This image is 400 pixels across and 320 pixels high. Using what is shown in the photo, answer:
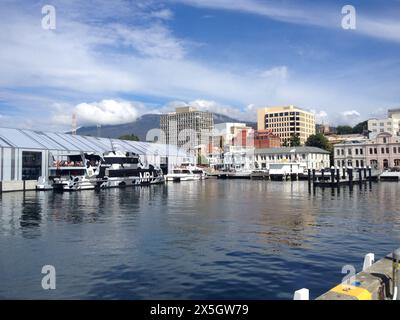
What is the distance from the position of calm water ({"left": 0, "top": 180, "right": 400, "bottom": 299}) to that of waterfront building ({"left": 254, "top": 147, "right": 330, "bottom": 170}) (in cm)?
11215

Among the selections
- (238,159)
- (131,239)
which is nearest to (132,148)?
(238,159)

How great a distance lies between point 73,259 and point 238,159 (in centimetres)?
15062

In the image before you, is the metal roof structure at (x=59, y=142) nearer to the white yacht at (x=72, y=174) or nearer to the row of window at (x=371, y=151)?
the white yacht at (x=72, y=174)

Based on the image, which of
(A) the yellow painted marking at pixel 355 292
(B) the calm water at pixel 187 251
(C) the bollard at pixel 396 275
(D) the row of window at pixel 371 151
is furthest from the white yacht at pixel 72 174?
(D) the row of window at pixel 371 151

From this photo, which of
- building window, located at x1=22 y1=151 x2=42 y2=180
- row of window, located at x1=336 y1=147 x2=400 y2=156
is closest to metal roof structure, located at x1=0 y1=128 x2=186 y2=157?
building window, located at x1=22 y1=151 x2=42 y2=180

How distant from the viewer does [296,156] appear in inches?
5965

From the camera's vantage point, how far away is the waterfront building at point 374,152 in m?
134

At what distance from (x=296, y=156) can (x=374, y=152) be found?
91.2 feet

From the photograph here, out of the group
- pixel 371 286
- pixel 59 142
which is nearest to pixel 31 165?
pixel 59 142

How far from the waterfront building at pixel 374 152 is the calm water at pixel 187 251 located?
351 ft

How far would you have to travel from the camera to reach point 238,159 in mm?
169125

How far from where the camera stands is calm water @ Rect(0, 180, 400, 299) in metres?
15.9

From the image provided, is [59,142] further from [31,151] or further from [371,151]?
[371,151]
